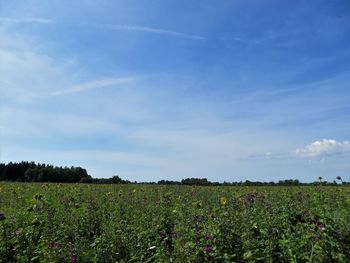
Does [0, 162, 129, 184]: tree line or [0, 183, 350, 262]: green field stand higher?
[0, 162, 129, 184]: tree line

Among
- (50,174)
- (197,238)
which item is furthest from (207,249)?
(50,174)

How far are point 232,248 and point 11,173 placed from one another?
6303cm

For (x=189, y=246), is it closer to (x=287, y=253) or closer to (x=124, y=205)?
(x=287, y=253)

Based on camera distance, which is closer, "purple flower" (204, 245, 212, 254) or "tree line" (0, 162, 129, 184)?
"purple flower" (204, 245, 212, 254)

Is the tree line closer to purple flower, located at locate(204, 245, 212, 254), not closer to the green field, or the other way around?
the green field

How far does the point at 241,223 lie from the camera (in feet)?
22.5

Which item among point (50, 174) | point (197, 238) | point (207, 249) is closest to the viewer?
point (207, 249)

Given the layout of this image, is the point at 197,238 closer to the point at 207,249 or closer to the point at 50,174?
the point at 207,249

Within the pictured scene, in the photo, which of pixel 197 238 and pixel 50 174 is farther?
pixel 50 174

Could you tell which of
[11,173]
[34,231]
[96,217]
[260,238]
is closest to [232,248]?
[260,238]

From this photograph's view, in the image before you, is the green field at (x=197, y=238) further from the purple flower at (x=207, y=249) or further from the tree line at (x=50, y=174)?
the tree line at (x=50, y=174)

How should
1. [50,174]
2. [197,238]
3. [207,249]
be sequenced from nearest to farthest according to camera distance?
[207,249], [197,238], [50,174]

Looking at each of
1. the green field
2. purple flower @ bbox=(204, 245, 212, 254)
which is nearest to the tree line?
the green field

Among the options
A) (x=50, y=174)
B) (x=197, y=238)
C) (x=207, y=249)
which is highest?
(x=50, y=174)
